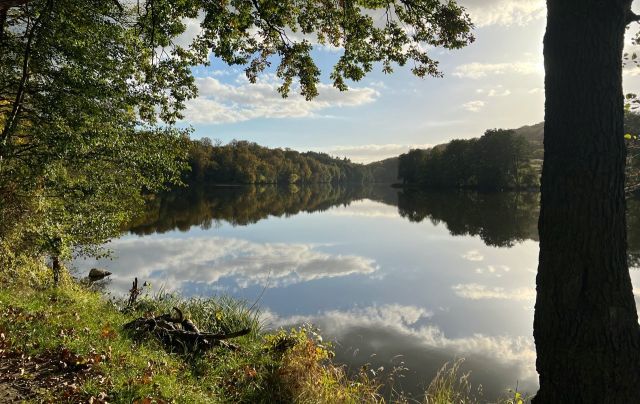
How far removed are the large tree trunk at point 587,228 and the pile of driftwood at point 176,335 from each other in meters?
5.74

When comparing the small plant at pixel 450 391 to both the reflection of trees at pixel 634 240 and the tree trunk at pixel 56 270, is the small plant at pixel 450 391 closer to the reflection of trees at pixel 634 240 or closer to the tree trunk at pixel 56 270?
the tree trunk at pixel 56 270

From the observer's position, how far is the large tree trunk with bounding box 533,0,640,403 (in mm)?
3432

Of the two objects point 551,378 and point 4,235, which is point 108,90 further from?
point 551,378

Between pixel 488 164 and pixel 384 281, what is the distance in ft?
238

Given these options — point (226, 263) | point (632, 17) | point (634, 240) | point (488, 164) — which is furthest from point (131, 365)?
point (488, 164)

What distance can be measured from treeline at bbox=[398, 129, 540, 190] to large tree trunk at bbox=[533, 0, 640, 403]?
83.4 meters

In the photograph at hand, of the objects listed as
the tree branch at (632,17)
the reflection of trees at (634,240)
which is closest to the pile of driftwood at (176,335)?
the tree branch at (632,17)

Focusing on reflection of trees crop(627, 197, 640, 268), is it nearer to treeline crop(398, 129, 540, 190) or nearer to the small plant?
the small plant

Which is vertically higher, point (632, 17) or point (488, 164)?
point (488, 164)

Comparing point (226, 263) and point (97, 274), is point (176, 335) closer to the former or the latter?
point (97, 274)

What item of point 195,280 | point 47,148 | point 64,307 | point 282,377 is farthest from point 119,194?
point 282,377

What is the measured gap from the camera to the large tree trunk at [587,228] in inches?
135

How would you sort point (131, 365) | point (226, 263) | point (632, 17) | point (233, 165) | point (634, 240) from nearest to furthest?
point (632, 17), point (131, 365), point (226, 263), point (634, 240), point (233, 165)

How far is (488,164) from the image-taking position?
8244 centimetres
